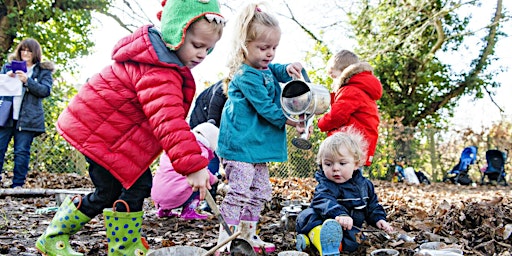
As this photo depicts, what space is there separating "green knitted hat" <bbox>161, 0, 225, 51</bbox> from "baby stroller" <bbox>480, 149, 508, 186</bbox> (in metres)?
12.0

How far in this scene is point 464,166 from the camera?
12.3m

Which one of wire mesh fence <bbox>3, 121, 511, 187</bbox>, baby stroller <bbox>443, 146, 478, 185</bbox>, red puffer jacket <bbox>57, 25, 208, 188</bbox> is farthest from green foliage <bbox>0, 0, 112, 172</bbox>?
baby stroller <bbox>443, 146, 478, 185</bbox>

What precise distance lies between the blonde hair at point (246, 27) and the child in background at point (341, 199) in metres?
0.81

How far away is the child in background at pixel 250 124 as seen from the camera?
291cm

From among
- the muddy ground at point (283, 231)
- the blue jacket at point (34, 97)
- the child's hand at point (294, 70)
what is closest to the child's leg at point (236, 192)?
the muddy ground at point (283, 231)

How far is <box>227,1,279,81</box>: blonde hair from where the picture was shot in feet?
9.54

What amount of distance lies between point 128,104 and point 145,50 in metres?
0.30

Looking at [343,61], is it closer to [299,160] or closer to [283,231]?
[283,231]

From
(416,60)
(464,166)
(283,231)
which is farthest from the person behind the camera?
(416,60)

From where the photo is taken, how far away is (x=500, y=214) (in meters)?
3.53

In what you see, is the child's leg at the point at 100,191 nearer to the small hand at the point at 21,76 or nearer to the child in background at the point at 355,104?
the child in background at the point at 355,104

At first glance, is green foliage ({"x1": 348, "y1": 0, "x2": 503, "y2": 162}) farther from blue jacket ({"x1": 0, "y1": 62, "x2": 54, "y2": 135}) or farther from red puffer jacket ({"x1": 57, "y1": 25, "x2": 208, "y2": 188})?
red puffer jacket ({"x1": 57, "y1": 25, "x2": 208, "y2": 188})

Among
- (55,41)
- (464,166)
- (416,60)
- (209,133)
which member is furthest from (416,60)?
(209,133)

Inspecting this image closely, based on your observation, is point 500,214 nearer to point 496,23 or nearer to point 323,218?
point 323,218
